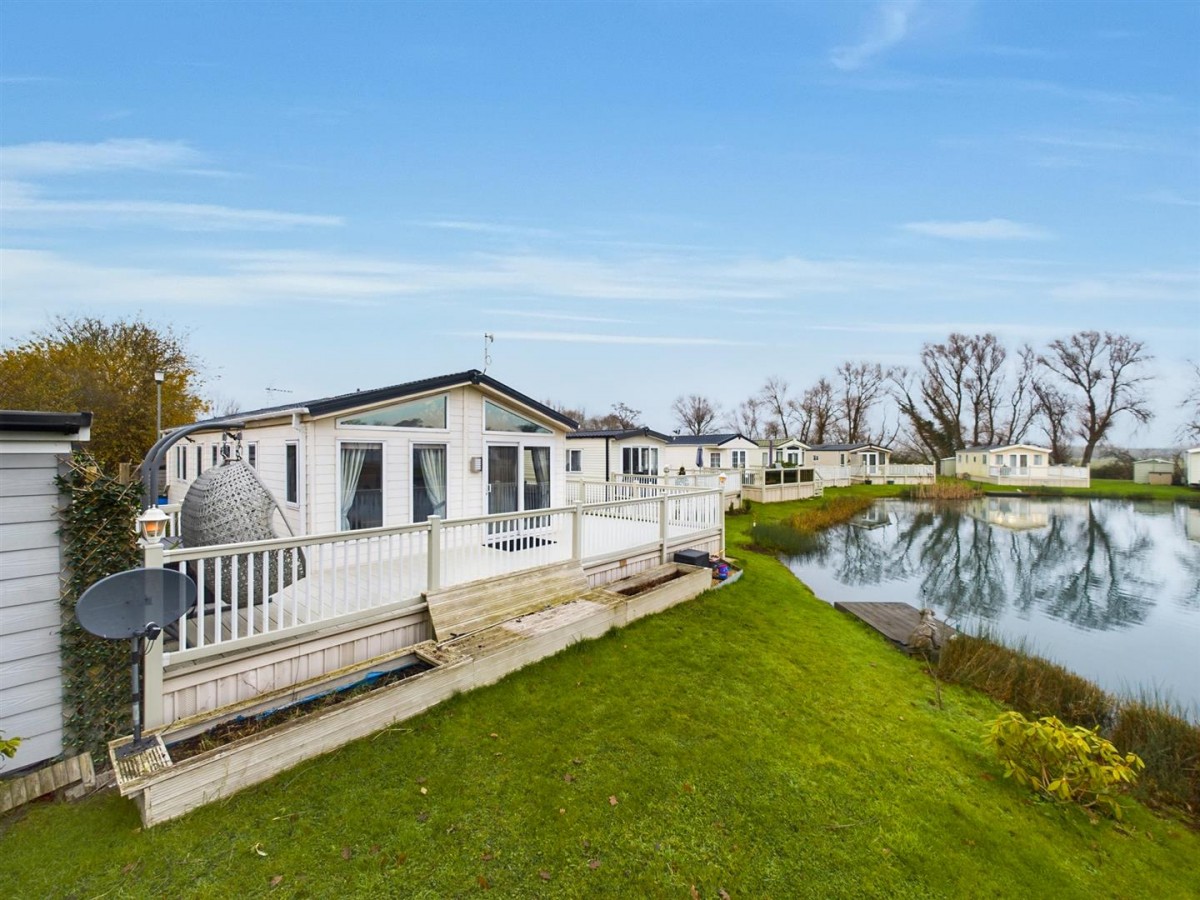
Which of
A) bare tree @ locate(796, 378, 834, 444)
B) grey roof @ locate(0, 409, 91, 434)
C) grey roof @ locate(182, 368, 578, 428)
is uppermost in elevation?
bare tree @ locate(796, 378, 834, 444)

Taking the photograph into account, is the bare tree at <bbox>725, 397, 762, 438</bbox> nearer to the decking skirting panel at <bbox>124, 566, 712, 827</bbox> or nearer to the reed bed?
the reed bed

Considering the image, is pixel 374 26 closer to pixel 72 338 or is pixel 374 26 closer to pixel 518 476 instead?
pixel 518 476

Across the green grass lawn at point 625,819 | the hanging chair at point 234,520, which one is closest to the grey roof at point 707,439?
the green grass lawn at point 625,819

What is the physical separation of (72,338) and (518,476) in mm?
22823

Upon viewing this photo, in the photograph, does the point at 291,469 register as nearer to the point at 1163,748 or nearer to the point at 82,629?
the point at 82,629

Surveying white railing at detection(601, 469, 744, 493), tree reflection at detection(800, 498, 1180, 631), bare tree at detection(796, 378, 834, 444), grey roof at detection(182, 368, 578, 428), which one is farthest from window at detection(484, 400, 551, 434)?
bare tree at detection(796, 378, 834, 444)

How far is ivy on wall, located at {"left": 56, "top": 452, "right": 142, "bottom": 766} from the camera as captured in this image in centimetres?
356

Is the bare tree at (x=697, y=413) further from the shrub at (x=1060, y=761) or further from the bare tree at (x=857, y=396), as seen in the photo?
the shrub at (x=1060, y=761)

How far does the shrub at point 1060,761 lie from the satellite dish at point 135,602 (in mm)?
6656

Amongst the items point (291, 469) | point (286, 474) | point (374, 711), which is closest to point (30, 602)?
point (374, 711)

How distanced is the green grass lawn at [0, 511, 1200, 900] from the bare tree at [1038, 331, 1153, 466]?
51.4 meters

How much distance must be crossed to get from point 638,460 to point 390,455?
1315 cm

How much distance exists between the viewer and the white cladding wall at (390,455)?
Answer: 269 inches

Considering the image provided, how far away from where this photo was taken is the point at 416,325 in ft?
65.0
